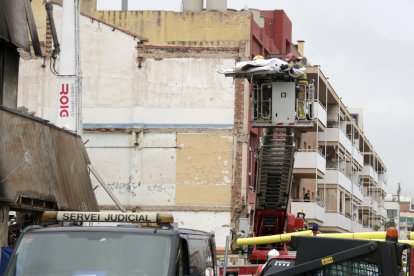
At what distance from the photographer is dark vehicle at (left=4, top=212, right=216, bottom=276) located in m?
9.69

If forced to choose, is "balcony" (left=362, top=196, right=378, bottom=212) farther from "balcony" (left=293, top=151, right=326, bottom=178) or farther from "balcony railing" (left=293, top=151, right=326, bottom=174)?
"balcony railing" (left=293, top=151, right=326, bottom=174)

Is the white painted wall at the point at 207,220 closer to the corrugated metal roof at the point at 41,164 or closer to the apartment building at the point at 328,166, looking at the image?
the apartment building at the point at 328,166

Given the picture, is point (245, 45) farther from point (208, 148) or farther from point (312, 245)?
point (312, 245)

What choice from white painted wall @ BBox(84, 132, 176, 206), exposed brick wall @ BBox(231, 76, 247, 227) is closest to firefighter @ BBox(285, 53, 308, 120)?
exposed brick wall @ BBox(231, 76, 247, 227)

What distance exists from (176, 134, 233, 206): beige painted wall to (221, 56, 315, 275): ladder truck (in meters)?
14.6

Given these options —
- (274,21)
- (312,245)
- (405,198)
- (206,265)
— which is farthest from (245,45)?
(405,198)

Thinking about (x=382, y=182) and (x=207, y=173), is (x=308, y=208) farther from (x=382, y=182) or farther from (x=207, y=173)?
(x=382, y=182)

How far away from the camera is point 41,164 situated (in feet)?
75.6

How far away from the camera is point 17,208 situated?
21.0m

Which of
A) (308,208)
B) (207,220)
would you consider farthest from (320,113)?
(207,220)

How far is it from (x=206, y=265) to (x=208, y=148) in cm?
2774

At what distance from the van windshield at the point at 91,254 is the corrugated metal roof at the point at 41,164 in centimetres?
1044

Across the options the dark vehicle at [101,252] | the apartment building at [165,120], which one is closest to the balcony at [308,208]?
the apartment building at [165,120]

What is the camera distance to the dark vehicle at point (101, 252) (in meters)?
9.69
